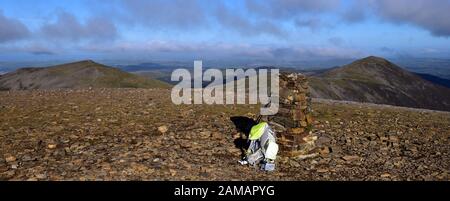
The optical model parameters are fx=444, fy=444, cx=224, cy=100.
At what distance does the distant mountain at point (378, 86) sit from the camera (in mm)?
114188

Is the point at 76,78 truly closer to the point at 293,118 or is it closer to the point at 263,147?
the point at 293,118

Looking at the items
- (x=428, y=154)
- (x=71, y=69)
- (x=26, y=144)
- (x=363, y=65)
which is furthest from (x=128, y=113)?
(x=363, y=65)

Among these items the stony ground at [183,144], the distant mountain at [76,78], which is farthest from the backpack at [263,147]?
the distant mountain at [76,78]

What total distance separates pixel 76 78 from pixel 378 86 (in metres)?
88.3

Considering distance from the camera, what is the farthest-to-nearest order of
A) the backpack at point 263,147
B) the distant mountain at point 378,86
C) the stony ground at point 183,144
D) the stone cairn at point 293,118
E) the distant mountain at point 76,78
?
the distant mountain at point 378,86
the distant mountain at point 76,78
the stone cairn at point 293,118
the backpack at point 263,147
the stony ground at point 183,144

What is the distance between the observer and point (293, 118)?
1518 centimetres

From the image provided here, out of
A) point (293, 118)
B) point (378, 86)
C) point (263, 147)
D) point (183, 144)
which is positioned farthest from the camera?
point (378, 86)

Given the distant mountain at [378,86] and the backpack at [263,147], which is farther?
the distant mountain at [378,86]

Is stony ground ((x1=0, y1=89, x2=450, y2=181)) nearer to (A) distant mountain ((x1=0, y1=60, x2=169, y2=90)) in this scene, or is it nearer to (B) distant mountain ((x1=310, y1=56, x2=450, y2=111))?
(A) distant mountain ((x1=0, y1=60, x2=169, y2=90))

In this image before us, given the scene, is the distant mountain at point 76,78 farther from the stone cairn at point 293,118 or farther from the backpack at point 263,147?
the backpack at point 263,147

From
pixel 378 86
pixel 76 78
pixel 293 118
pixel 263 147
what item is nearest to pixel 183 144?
pixel 263 147

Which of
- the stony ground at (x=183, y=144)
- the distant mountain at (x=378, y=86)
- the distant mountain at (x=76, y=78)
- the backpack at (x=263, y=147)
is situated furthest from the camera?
the distant mountain at (x=378, y=86)

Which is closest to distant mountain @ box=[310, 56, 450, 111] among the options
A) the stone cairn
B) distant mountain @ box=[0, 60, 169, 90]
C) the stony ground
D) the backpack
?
distant mountain @ box=[0, 60, 169, 90]

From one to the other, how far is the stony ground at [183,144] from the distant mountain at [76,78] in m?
63.6
